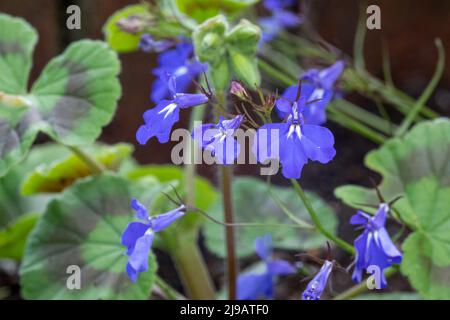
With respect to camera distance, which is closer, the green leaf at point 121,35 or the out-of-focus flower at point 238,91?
the out-of-focus flower at point 238,91

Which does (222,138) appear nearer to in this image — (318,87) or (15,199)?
(318,87)

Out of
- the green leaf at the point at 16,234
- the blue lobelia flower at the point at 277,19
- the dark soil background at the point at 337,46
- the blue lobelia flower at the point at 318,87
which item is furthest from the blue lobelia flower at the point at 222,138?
the blue lobelia flower at the point at 277,19

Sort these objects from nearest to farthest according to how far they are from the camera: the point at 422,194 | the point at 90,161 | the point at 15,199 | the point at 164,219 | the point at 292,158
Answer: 1. the point at 292,158
2. the point at 164,219
3. the point at 422,194
4. the point at 90,161
5. the point at 15,199

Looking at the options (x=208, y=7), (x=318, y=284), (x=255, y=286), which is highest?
(x=208, y=7)

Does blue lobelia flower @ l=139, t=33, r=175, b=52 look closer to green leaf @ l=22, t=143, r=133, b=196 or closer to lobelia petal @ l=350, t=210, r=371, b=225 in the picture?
green leaf @ l=22, t=143, r=133, b=196

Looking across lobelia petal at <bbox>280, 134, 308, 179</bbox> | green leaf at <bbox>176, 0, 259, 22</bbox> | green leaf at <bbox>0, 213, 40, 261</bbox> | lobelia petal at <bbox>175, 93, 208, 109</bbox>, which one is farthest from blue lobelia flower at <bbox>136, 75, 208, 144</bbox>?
green leaf at <bbox>0, 213, 40, 261</bbox>

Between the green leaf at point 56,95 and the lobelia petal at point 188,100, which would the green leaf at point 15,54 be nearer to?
the green leaf at point 56,95

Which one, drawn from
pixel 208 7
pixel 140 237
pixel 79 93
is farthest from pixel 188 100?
pixel 208 7
